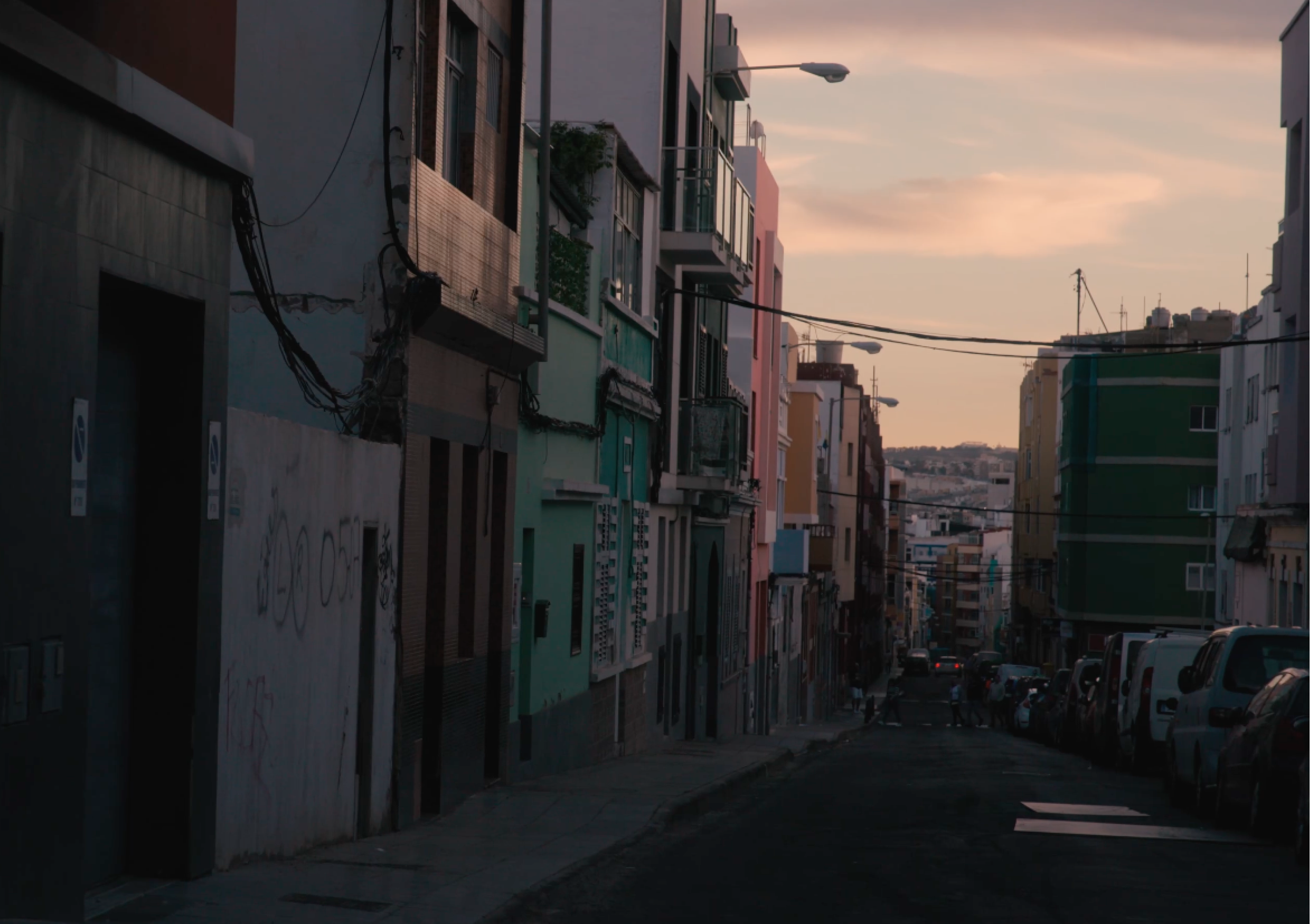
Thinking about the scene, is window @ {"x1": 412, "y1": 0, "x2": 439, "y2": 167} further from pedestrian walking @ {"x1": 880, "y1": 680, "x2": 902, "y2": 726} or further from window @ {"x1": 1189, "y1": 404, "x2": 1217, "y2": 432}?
window @ {"x1": 1189, "y1": 404, "x2": 1217, "y2": 432}

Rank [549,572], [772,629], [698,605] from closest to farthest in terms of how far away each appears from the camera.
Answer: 1. [549,572]
2. [698,605]
3. [772,629]

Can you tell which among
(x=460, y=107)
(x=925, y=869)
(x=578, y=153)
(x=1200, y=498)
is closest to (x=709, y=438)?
(x=578, y=153)

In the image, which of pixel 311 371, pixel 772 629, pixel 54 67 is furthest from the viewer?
pixel 772 629

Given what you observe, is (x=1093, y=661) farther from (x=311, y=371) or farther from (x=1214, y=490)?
(x=1214, y=490)

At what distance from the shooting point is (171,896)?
9.09 meters

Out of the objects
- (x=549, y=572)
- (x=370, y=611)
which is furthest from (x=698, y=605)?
(x=370, y=611)

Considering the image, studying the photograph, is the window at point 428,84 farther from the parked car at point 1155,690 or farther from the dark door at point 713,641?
the dark door at point 713,641

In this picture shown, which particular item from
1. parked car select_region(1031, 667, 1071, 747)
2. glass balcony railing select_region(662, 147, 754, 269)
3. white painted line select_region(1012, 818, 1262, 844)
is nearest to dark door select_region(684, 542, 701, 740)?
glass balcony railing select_region(662, 147, 754, 269)

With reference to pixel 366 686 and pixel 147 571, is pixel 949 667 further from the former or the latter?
pixel 147 571

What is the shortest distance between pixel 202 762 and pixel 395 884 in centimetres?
141

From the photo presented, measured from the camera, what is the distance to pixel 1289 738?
1340 cm

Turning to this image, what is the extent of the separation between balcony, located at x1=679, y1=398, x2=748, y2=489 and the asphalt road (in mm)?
11927

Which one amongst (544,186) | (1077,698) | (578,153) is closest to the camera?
(544,186)

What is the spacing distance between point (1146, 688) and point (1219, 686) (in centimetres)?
632
